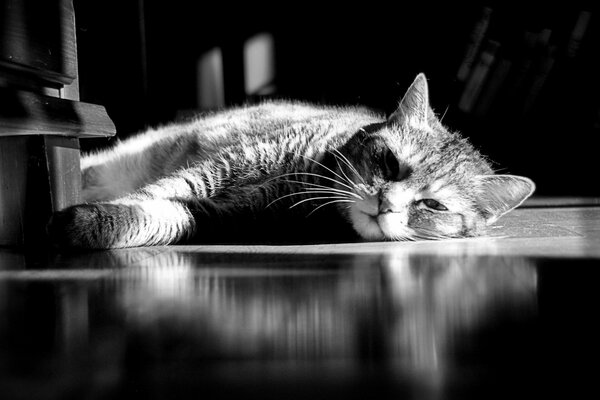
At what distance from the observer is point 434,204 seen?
61.4 inches

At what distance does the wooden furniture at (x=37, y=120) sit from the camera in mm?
1273

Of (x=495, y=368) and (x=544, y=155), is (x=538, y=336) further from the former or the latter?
(x=544, y=155)

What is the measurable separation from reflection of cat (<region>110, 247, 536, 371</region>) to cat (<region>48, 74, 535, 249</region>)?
1.05 ft

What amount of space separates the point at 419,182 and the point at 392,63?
1676mm

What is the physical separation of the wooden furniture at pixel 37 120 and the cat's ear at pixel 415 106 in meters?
0.79

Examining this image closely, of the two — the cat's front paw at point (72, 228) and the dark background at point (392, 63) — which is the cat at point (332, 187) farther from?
the dark background at point (392, 63)

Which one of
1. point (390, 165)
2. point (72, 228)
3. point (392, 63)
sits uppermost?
point (392, 63)

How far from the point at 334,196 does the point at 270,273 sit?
60cm

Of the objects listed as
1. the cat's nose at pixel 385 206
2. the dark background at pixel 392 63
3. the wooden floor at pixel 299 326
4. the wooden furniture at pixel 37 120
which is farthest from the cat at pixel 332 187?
the dark background at pixel 392 63

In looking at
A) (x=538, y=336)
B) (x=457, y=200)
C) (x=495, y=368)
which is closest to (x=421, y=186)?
(x=457, y=200)

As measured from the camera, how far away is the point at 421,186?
153 cm

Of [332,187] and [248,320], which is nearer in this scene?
[248,320]

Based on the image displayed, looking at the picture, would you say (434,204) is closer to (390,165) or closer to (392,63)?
(390,165)

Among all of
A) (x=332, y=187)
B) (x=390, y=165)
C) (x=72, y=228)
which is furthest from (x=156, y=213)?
(x=390, y=165)
